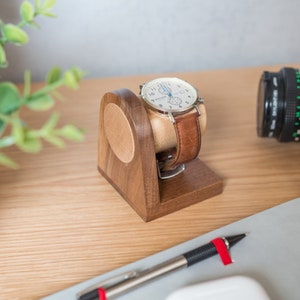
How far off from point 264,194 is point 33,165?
0.91 ft

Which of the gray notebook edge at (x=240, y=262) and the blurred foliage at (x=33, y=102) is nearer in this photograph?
the blurred foliage at (x=33, y=102)

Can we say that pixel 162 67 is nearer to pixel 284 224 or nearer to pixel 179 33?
pixel 179 33

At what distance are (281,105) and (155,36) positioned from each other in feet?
0.92

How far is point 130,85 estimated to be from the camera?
74 centimetres

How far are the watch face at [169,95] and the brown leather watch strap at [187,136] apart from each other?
11 millimetres

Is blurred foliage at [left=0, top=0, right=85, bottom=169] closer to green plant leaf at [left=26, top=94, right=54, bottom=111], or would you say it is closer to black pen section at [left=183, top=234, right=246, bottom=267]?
green plant leaf at [left=26, top=94, right=54, bottom=111]

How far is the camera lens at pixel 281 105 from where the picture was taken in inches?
22.6

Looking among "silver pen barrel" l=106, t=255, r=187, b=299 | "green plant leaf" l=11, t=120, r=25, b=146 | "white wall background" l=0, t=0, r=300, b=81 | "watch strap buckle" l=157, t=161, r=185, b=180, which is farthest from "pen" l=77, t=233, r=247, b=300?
"white wall background" l=0, t=0, r=300, b=81

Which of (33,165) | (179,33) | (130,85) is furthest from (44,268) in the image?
(179,33)

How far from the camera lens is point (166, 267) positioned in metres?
0.42

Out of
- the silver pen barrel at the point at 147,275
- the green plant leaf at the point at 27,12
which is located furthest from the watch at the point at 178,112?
the green plant leaf at the point at 27,12

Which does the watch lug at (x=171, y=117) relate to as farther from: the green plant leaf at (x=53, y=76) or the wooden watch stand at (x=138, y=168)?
the green plant leaf at (x=53, y=76)

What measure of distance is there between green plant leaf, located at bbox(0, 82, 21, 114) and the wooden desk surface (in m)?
0.20

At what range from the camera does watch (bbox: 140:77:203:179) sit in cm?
47
